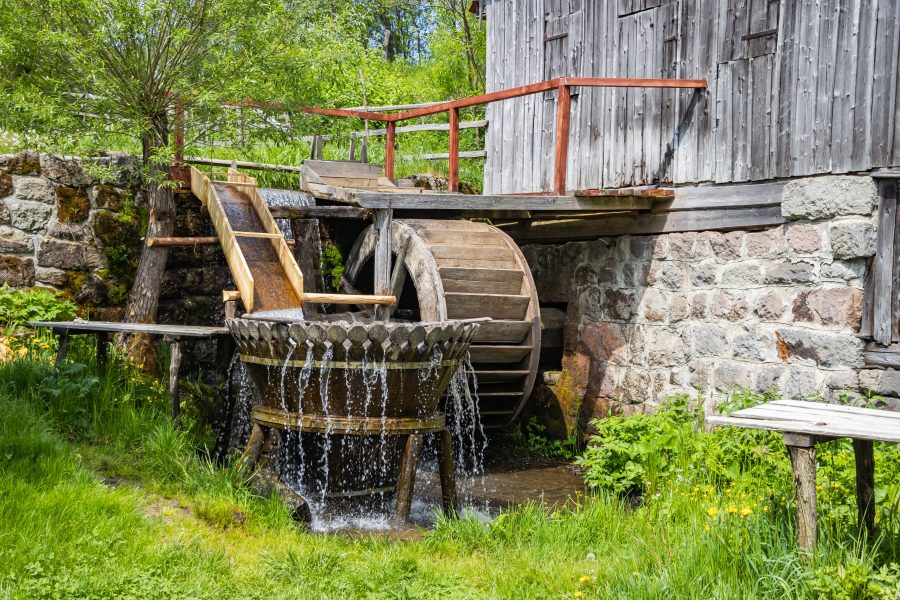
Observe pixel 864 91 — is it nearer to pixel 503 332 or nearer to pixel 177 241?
pixel 503 332

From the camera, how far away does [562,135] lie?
23.6 ft

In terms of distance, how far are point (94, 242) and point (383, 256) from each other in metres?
2.53

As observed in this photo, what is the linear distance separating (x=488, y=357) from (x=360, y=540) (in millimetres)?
2709

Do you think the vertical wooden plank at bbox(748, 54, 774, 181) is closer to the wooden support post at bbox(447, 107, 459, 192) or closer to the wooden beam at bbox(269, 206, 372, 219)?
the wooden support post at bbox(447, 107, 459, 192)

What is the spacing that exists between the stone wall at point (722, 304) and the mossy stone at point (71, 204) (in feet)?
13.5

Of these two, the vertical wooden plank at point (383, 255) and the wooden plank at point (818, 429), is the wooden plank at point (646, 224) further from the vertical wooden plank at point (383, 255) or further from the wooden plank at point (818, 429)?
the wooden plank at point (818, 429)

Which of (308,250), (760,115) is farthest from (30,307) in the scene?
(760,115)

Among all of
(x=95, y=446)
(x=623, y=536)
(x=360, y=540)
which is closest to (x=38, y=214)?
(x=95, y=446)

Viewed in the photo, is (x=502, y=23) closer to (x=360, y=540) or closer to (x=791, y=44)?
(x=791, y=44)

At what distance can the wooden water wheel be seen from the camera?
7238 millimetres

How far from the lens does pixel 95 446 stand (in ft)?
18.1

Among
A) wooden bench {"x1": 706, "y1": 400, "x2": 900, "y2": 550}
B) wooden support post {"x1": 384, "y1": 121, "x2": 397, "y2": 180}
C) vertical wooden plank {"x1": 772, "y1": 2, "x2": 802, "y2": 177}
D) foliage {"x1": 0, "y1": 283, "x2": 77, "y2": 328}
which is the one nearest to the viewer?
wooden bench {"x1": 706, "y1": 400, "x2": 900, "y2": 550}

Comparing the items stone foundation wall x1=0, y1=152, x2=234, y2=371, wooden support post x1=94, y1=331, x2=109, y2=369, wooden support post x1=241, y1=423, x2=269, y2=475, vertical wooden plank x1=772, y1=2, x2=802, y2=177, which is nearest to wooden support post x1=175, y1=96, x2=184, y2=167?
stone foundation wall x1=0, y1=152, x2=234, y2=371

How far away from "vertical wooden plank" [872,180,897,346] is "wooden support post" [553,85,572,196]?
2.29 meters
